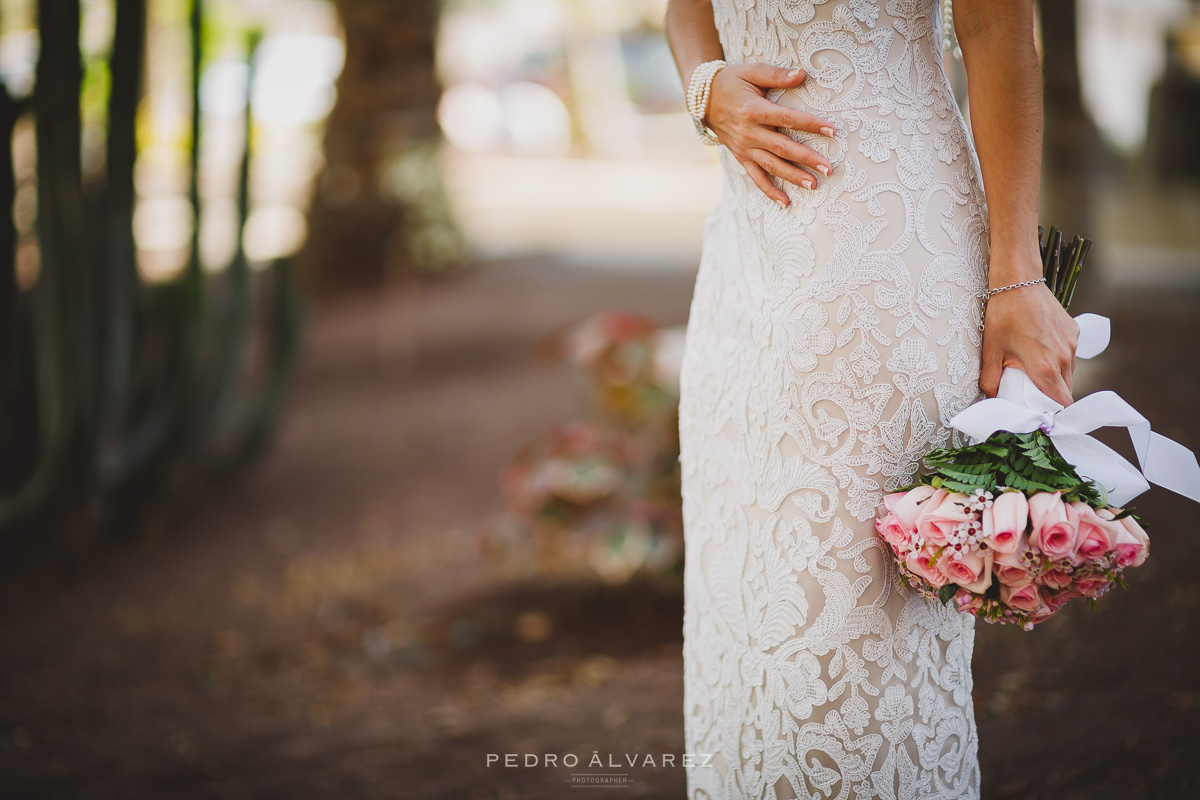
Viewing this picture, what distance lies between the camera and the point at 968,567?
49.2 inches

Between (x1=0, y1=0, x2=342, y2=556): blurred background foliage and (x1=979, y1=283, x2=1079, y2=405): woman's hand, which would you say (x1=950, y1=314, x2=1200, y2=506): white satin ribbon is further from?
(x1=0, y1=0, x2=342, y2=556): blurred background foliage

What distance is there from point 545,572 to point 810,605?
8.97ft

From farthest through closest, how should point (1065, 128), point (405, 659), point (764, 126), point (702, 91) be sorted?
point (1065, 128)
point (405, 659)
point (702, 91)
point (764, 126)

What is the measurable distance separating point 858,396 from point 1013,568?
0.31 metres

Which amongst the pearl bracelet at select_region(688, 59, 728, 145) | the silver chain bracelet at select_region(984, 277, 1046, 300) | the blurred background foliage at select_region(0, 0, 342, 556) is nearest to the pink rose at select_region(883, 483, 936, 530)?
the silver chain bracelet at select_region(984, 277, 1046, 300)

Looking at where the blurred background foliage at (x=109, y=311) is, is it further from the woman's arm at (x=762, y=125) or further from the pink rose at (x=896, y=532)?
the pink rose at (x=896, y=532)

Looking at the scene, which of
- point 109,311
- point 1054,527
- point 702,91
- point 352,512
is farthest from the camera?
point 352,512

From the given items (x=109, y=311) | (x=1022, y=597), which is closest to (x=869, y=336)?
(x=1022, y=597)

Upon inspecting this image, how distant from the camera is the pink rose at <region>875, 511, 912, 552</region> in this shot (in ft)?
4.22

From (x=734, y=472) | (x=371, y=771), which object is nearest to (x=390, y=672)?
(x=371, y=771)

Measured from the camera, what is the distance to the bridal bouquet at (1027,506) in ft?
4.00

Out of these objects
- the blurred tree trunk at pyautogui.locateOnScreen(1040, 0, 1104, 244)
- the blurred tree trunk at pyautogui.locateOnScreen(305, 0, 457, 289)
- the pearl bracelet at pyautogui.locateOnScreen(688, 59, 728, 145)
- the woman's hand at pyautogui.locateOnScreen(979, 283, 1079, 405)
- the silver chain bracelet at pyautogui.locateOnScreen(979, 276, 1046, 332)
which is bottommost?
the woman's hand at pyautogui.locateOnScreen(979, 283, 1079, 405)

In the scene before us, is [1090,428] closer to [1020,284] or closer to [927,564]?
[1020,284]

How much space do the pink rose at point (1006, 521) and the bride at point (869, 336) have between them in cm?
17
